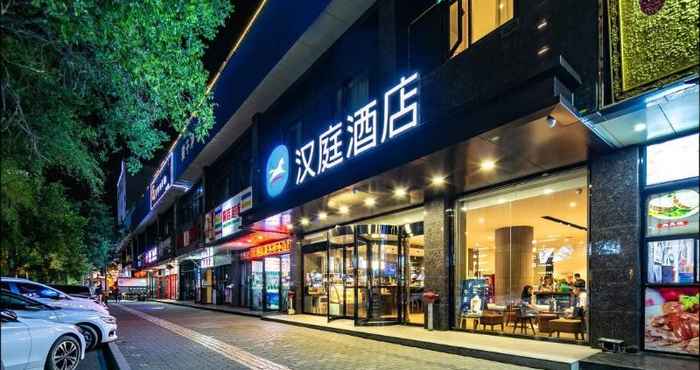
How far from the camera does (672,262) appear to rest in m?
7.62

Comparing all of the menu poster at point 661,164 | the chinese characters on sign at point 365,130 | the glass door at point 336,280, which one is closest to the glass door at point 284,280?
the glass door at point 336,280

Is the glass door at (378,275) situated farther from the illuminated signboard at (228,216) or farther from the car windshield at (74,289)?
the car windshield at (74,289)

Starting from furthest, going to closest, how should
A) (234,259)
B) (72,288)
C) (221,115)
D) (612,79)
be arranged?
(234,259) < (221,115) < (72,288) < (612,79)

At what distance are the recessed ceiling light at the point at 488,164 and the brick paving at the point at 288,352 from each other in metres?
3.68

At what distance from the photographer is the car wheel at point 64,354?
8.04 meters

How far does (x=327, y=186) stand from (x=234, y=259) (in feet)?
57.0

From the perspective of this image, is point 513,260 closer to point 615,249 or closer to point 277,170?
point 615,249

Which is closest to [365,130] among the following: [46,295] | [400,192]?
[400,192]

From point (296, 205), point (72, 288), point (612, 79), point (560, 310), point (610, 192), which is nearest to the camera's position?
point (612, 79)

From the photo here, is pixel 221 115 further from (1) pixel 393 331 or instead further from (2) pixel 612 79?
(2) pixel 612 79

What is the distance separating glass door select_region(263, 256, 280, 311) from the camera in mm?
22752

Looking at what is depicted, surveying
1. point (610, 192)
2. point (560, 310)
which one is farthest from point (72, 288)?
point (610, 192)

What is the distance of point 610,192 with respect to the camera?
850 centimetres

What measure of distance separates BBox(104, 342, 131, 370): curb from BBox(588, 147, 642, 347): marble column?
8.40m
